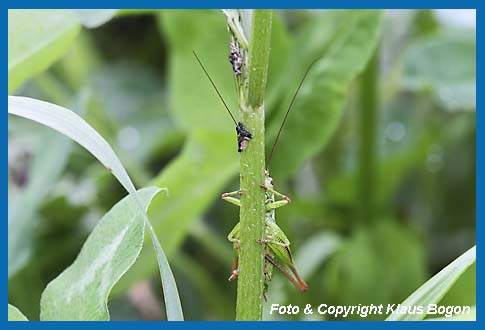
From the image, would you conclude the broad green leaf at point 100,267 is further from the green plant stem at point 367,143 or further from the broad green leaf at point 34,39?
the green plant stem at point 367,143

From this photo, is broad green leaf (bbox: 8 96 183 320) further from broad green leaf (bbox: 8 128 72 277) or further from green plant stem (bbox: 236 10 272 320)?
broad green leaf (bbox: 8 128 72 277)

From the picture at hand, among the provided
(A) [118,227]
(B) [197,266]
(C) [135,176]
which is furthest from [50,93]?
(A) [118,227]

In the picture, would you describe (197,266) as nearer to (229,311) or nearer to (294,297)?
(229,311)

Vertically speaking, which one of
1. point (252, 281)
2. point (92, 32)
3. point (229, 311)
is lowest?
point (229, 311)

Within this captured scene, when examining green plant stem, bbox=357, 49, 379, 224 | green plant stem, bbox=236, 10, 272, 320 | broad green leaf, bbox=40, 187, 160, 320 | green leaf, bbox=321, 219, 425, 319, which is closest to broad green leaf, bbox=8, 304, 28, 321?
broad green leaf, bbox=40, 187, 160, 320

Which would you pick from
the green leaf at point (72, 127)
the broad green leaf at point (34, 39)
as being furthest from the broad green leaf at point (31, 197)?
the green leaf at point (72, 127)

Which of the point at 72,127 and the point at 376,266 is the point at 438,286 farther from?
the point at 376,266

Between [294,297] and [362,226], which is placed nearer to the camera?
[294,297]

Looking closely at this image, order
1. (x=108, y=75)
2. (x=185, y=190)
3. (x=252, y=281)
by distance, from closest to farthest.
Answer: (x=252, y=281) < (x=185, y=190) < (x=108, y=75)
